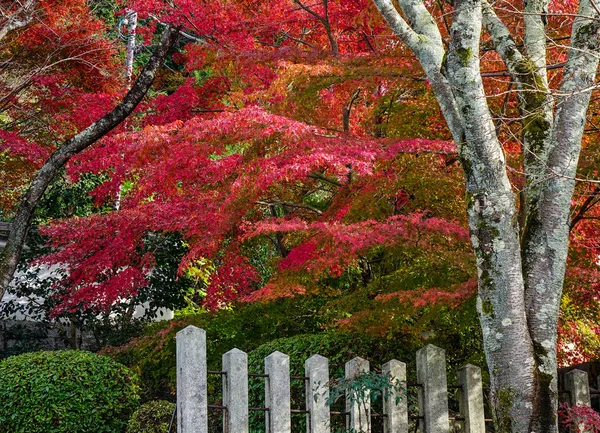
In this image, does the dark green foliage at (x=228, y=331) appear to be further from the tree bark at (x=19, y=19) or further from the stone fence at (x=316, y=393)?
the tree bark at (x=19, y=19)

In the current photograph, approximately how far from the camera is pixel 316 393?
5449 mm

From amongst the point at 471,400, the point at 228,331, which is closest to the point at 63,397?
the point at 228,331

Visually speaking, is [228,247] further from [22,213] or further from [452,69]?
[452,69]

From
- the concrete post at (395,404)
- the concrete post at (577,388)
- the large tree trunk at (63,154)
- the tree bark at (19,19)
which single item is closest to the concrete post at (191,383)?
the concrete post at (395,404)

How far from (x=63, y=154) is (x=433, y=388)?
6.35 meters

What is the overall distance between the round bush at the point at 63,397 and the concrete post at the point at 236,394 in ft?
11.1

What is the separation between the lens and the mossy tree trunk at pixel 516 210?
493cm

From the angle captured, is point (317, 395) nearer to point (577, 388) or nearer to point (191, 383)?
point (191, 383)

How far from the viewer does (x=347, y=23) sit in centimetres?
930

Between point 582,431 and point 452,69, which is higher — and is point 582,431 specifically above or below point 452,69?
below

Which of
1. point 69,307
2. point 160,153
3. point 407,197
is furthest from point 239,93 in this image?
point 69,307

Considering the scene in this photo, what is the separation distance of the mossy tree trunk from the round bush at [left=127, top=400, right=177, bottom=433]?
395 centimetres

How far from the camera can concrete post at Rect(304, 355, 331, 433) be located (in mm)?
5453

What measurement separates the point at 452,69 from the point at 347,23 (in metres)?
4.36
